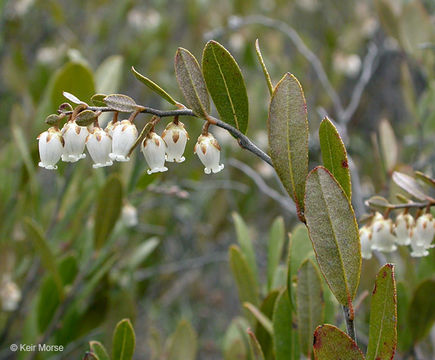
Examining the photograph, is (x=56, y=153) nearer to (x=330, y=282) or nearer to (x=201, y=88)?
(x=201, y=88)

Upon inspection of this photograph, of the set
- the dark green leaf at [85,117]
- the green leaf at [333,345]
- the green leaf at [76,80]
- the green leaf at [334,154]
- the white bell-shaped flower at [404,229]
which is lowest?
the green leaf at [333,345]

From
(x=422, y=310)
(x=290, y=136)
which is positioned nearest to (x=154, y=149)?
(x=290, y=136)

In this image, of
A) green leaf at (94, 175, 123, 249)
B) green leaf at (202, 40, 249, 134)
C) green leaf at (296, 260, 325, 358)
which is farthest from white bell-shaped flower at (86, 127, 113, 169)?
green leaf at (94, 175, 123, 249)

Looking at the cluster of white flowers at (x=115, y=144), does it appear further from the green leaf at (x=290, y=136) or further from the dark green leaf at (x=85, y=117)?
the green leaf at (x=290, y=136)

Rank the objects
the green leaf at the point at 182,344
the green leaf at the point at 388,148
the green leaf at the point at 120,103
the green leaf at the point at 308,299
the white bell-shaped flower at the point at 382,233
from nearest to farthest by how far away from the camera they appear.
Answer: the green leaf at the point at 120,103 → the green leaf at the point at 308,299 → the white bell-shaped flower at the point at 382,233 → the green leaf at the point at 182,344 → the green leaf at the point at 388,148

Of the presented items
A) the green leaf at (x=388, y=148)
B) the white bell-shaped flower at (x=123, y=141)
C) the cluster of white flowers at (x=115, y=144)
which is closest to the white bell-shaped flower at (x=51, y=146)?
the cluster of white flowers at (x=115, y=144)

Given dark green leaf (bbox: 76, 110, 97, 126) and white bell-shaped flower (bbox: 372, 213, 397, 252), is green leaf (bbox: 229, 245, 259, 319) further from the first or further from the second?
dark green leaf (bbox: 76, 110, 97, 126)
